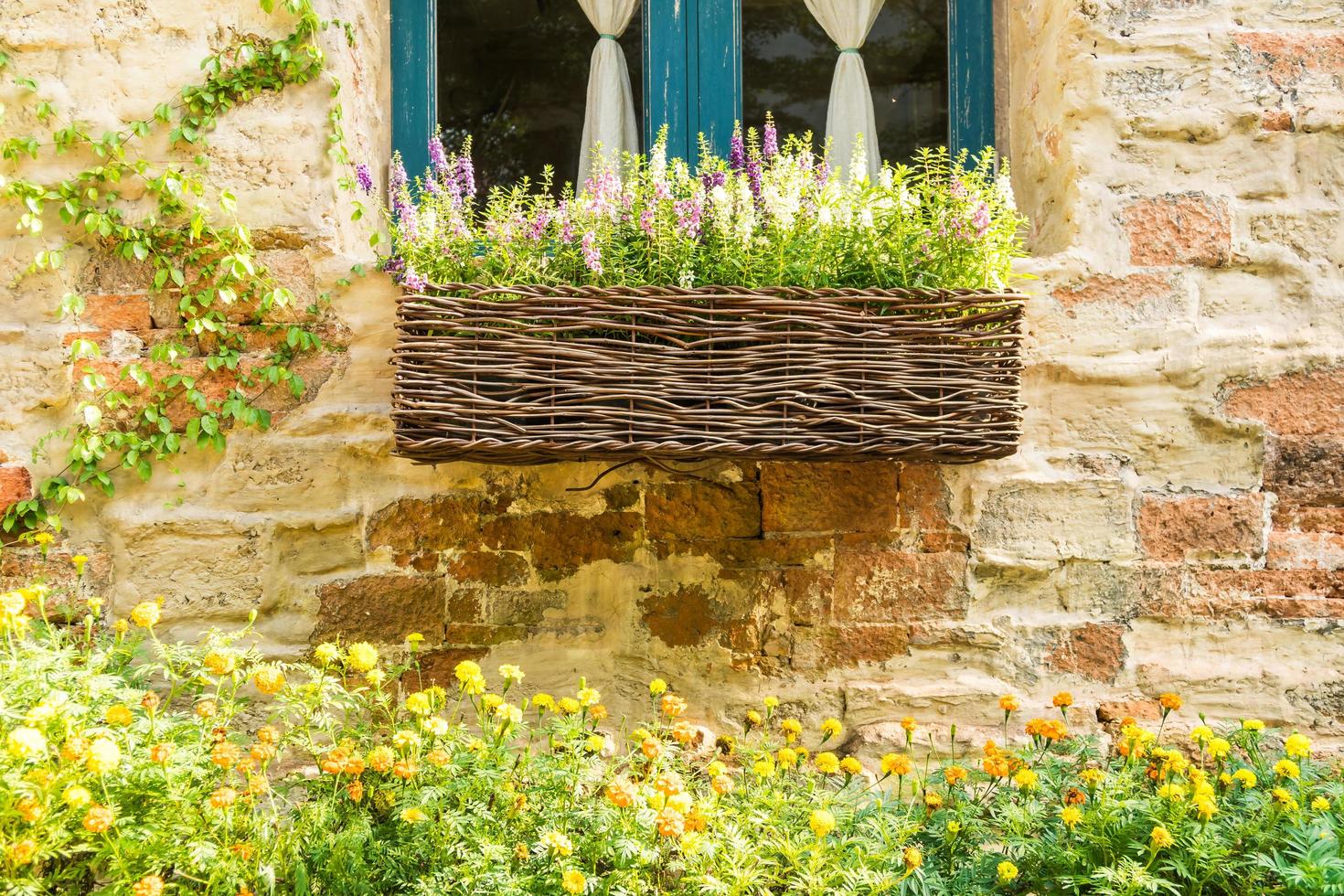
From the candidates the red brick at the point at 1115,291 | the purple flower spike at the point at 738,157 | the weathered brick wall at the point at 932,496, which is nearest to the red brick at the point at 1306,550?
the weathered brick wall at the point at 932,496

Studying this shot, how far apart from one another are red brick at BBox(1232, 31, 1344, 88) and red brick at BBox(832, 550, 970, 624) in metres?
1.25

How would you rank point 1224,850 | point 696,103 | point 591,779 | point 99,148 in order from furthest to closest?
point 696,103 < point 99,148 < point 591,779 < point 1224,850

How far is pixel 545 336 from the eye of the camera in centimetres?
175

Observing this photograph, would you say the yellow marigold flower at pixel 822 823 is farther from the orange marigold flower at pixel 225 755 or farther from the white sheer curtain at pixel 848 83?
the white sheer curtain at pixel 848 83

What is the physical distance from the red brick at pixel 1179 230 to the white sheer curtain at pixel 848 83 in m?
0.65

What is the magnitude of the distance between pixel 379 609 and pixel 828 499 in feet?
3.20

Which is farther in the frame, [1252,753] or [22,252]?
[22,252]

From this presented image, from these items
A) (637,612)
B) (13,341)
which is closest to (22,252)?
(13,341)

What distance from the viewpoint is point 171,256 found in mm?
2045

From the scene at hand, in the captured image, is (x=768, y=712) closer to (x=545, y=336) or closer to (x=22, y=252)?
(x=545, y=336)

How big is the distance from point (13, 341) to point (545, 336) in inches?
46.0

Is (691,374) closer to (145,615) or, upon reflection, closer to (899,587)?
(899,587)

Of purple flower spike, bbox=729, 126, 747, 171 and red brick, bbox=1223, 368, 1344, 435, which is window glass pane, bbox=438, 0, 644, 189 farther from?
red brick, bbox=1223, 368, 1344, 435

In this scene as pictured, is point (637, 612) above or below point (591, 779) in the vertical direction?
above
